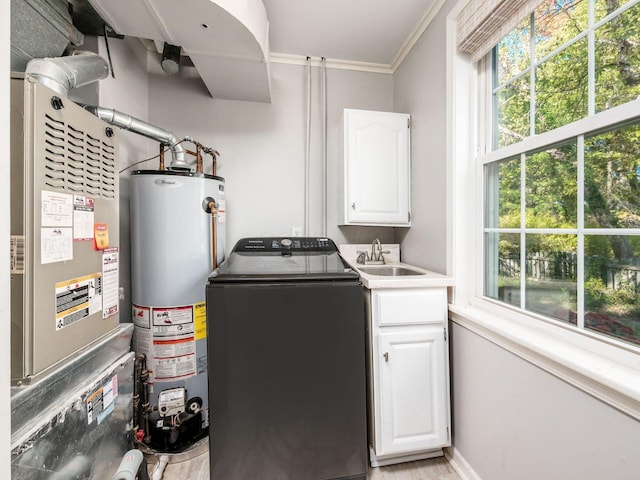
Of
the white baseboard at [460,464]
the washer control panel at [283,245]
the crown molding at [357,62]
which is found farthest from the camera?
the crown molding at [357,62]

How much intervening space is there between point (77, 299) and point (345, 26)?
209 cm

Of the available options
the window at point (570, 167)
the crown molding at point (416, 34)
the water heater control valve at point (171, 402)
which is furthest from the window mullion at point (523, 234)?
the water heater control valve at point (171, 402)

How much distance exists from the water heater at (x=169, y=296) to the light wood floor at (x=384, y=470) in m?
0.08

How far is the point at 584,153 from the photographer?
0.93m

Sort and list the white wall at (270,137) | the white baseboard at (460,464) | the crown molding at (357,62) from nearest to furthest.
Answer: the white baseboard at (460,464) → the crown molding at (357,62) → the white wall at (270,137)

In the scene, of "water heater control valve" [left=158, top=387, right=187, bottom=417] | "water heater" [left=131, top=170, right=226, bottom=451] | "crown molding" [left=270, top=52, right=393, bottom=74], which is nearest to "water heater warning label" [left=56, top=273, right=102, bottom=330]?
"water heater" [left=131, top=170, right=226, bottom=451]

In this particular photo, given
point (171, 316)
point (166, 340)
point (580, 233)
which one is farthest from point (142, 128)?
point (580, 233)

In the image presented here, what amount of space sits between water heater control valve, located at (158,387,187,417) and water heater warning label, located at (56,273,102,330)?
2.55 ft

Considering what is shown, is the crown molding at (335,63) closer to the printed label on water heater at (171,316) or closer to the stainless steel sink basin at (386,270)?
the stainless steel sink basin at (386,270)

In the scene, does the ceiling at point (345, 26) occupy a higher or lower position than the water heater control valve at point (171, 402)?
higher

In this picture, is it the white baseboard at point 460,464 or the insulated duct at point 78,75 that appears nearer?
the insulated duct at point 78,75

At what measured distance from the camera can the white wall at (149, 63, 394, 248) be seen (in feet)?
6.70

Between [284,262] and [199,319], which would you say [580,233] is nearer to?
[284,262]

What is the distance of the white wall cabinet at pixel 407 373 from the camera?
1352 mm
